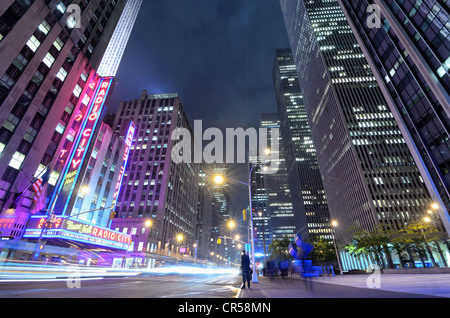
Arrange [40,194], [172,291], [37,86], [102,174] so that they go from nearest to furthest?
[172,291], [40,194], [37,86], [102,174]

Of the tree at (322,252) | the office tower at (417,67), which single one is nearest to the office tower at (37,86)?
the office tower at (417,67)

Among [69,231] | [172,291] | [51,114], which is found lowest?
[172,291]

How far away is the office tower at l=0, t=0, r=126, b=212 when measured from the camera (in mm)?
29078

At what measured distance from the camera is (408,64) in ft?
Answer: 126

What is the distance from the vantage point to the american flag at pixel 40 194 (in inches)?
1099

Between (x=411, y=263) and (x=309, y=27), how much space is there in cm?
11360

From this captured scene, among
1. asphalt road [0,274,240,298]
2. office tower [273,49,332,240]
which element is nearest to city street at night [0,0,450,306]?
asphalt road [0,274,240,298]

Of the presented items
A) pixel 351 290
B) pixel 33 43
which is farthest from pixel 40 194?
pixel 351 290

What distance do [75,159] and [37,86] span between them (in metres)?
14.1

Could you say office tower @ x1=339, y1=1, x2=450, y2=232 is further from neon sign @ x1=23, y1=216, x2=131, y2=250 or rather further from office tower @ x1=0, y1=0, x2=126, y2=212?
office tower @ x1=0, y1=0, x2=126, y2=212

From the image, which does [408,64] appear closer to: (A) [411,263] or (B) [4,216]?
(A) [411,263]

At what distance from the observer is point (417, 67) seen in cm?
3634

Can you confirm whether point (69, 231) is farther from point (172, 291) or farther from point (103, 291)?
point (172, 291)

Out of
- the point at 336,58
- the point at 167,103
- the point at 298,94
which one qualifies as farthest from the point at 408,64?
the point at 298,94
